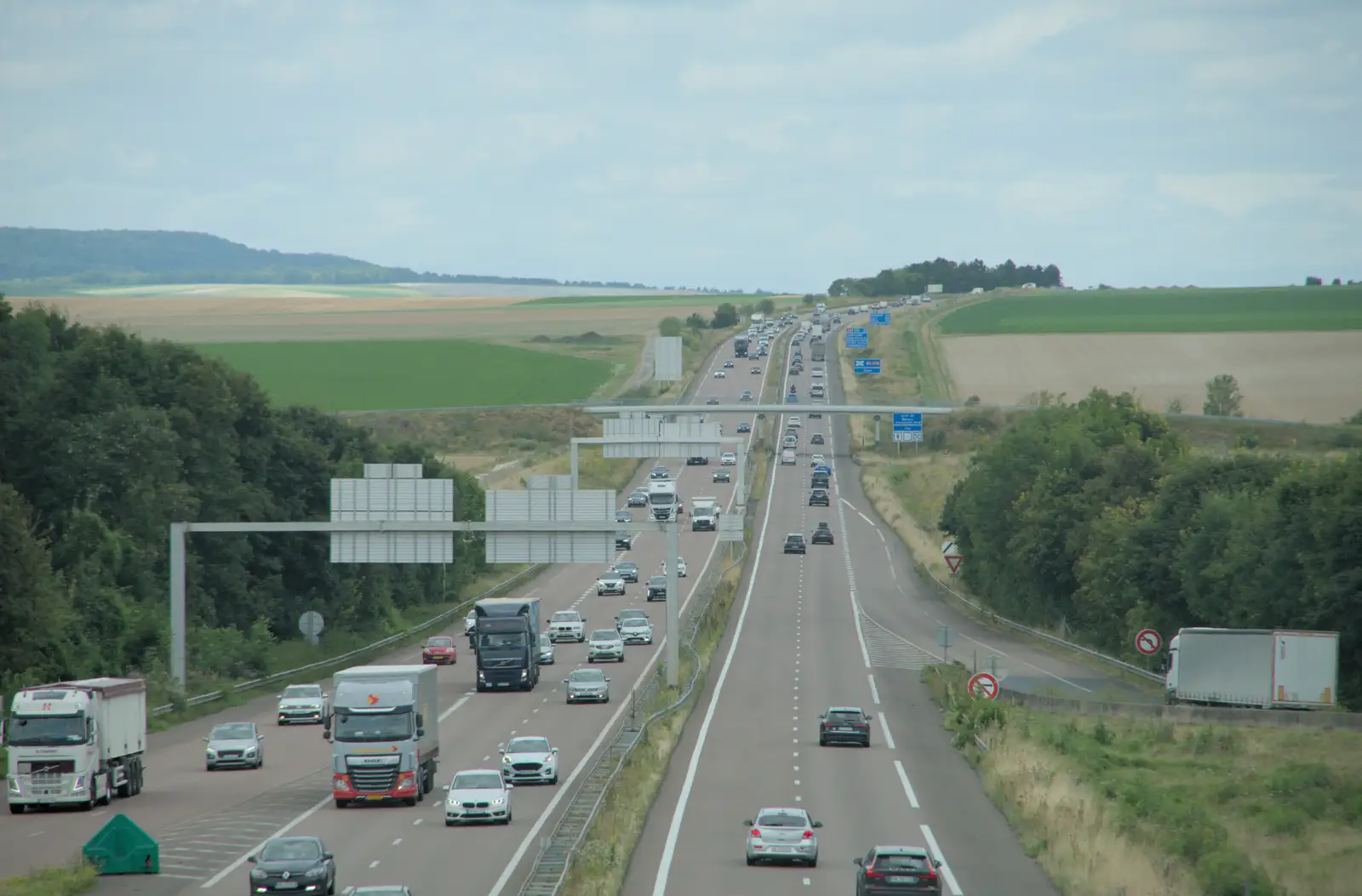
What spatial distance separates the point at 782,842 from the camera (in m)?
32.7

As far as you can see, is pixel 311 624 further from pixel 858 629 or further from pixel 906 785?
pixel 906 785

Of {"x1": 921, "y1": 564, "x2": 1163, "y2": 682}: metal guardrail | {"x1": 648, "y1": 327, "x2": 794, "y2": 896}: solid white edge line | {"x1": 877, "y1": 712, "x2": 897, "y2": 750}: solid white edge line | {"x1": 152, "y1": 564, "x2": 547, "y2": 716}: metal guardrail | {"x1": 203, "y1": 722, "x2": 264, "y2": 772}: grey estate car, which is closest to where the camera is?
{"x1": 648, "y1": 327, "x2": 794, "y2": 896}: solid white edge line

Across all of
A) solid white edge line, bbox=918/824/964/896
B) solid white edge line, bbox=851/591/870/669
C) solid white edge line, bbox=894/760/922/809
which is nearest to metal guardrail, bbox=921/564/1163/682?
solid white edge line, bbox=851/591/870/669

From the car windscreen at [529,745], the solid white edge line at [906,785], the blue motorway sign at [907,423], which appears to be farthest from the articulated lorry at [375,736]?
the blue motorway sign at [907,423]

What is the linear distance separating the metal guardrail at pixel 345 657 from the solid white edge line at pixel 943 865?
30.1 meters

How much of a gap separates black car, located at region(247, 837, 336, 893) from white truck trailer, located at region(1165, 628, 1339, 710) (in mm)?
34981

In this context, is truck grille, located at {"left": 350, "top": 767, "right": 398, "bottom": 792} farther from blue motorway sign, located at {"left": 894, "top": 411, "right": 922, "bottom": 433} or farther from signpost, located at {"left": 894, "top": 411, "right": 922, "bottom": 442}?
blue motorway sign, located at {"left": 894, "top": 411, "right": 922, "bottom": 433}

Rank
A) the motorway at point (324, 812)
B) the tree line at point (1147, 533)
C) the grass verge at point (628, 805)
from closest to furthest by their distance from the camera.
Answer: the grass verge at point (628, 805) → the motorway at point (324, 812) → the tree line at point (1147, 533)

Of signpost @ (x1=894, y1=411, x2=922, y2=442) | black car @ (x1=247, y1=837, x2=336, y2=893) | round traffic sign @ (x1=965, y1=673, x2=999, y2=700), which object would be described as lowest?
round traffic sign @ (x1=965, y1=673, x2=999, y2=700)

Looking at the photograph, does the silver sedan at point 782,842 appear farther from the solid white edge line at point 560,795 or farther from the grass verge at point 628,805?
the solid white edge line at point 560,795

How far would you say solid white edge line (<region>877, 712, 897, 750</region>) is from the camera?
5172cm

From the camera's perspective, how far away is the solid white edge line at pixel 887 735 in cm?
5172

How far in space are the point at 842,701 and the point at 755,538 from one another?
52278 millimetres

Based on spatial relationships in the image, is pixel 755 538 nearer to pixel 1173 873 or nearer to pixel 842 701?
pixel 842 701
